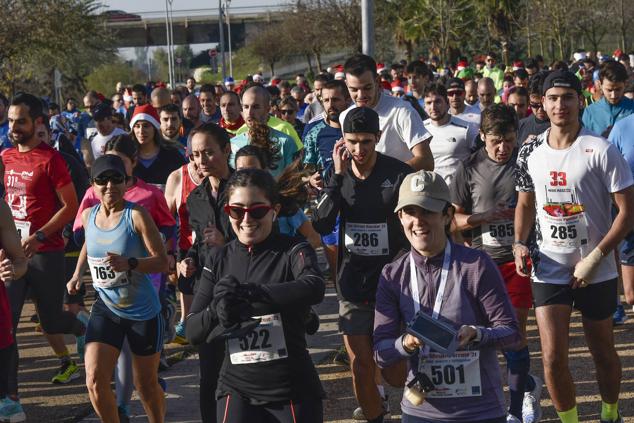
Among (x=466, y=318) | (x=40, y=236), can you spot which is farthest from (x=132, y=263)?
(x=466, y=318)

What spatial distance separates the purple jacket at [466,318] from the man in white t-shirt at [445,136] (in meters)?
5.39

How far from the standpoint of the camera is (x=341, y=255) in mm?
6332

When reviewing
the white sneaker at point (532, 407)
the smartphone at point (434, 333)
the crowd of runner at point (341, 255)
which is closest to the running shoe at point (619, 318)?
the crowd of runner at point (341, 255)

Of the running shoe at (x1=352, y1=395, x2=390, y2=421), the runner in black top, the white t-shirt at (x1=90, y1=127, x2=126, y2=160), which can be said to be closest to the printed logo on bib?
the runner in black top

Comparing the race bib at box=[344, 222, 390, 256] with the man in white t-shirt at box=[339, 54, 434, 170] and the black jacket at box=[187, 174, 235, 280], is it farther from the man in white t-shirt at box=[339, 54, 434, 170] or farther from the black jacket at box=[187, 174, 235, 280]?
the man in white t-shirt at box=[339, 54, 434, 170]

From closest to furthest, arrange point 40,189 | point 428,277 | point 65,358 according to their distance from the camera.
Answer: point 428,277, point 40,189, point 65,358

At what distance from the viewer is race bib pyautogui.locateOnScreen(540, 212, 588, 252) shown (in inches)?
229

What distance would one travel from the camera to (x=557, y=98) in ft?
19.0

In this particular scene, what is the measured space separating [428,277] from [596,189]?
6.25 feet

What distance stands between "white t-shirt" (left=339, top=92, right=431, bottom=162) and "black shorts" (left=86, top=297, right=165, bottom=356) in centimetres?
192

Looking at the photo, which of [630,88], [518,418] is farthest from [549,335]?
[630,88]

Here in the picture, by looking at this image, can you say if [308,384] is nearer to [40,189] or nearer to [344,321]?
[344,321]

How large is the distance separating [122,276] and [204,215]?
60 cm

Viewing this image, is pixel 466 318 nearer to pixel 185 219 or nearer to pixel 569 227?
pixel 569 227
